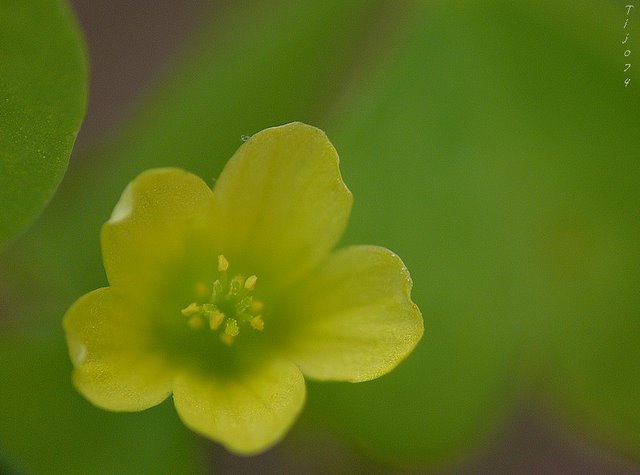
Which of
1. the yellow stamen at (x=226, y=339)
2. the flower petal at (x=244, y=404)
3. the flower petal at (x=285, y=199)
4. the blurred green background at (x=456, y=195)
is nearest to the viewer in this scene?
the flower petal at (x=244, y=404)

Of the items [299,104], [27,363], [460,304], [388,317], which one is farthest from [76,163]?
[388,317]

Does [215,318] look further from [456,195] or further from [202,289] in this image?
[456,195]

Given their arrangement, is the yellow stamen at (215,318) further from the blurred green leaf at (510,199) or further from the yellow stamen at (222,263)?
the blurred green leaf at (510,199)

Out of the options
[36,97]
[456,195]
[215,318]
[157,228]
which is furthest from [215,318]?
[456,195]

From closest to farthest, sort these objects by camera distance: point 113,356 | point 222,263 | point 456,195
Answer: point 113,356, point 222,263, point 456,195

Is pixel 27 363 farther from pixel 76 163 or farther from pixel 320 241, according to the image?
pixel 76 163

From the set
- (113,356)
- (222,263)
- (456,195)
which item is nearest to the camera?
(113,356)

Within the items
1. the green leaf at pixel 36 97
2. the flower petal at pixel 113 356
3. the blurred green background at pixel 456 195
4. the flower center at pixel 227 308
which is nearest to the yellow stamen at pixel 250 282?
the flower center at pixel 227 308
